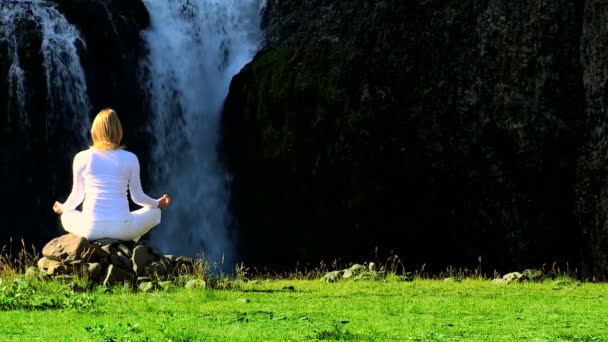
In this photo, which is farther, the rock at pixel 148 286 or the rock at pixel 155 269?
the rock at pixel 155 269

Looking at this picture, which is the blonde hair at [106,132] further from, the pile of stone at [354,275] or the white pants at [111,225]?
the pile of stone at [354,275]

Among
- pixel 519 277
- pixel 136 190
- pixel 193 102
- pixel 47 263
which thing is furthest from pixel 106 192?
pixel 193 102

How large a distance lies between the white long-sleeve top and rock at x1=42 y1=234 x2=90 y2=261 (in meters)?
0.36

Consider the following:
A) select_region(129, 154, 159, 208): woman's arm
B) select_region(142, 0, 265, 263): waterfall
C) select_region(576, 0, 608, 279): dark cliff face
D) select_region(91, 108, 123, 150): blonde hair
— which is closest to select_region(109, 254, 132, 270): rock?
select_region(129, 154, 159, 208): woman's arm

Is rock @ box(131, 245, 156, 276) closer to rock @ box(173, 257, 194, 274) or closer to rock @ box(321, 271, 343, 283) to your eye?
rock @ box(173, 257, 194, 274)

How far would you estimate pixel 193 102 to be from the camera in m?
30.3

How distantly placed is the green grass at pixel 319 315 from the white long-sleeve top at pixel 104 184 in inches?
48.1

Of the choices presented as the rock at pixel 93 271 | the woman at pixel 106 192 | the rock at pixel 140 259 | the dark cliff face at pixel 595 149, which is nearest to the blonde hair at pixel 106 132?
the woman at pixel 106 192

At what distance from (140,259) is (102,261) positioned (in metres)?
0.56

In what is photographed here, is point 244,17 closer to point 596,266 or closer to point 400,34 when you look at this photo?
point 400,34

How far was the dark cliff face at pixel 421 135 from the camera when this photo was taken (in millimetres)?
24297

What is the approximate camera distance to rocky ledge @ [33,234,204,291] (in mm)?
13383

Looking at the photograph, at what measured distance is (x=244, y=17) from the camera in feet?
106

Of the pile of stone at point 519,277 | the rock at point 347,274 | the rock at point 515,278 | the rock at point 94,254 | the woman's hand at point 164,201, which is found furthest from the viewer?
the rock at point 347,274
